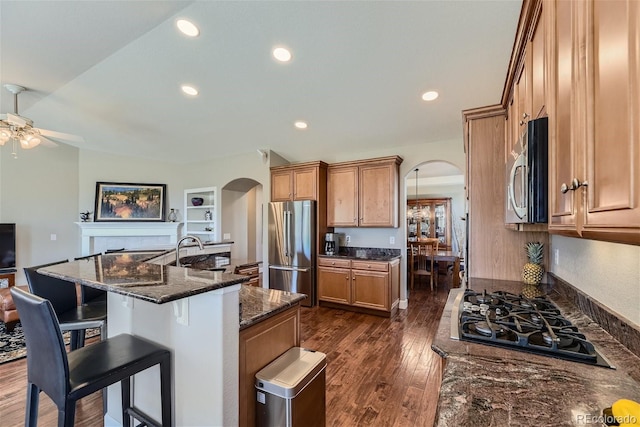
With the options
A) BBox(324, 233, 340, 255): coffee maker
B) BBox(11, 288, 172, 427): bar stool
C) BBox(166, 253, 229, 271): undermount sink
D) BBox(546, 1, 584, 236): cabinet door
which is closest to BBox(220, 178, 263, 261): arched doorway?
BBox(324, 233, 340, 255): coffee maker


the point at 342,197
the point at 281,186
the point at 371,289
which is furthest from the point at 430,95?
the point at 281,186

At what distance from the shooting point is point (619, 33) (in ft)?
1.92

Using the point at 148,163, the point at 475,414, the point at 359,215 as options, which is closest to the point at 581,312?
the point at 475,414

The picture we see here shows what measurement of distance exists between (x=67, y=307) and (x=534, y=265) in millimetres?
3442

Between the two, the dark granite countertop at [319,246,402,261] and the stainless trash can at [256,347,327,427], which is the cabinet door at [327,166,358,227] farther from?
the stainless trash can at [256,347,327,427]

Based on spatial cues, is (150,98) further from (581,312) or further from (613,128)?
(581,312)

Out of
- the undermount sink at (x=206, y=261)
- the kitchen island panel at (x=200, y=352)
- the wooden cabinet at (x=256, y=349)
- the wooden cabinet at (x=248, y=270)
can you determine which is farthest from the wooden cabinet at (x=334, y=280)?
the kitchen island panel at (x=200, y=352)

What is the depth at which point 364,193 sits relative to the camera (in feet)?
14.3

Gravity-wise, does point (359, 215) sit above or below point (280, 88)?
below

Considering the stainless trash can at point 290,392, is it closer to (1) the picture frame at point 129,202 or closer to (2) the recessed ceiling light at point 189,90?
(2) the recessed ceiling light at point 189,90

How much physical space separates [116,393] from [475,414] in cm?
203

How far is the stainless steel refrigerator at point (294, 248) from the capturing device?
4395 millimetres

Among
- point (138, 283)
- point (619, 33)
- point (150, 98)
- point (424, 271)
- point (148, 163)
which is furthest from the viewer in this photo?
point (148, 163)

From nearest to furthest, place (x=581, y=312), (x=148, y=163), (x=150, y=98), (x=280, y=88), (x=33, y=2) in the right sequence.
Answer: (x=581, y=312) < (x=33, y=2) < (x=280, y=88) < (x=150, y=98) < (x=148, y=163)
